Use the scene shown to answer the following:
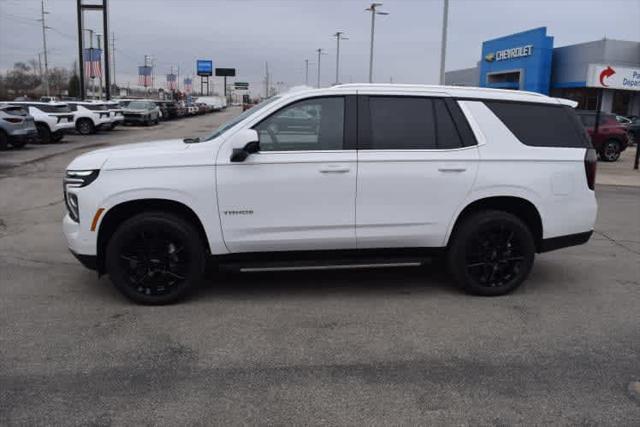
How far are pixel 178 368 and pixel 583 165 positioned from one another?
4.07 m

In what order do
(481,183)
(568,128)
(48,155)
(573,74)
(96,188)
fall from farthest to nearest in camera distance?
(573,74), (48,155), (568,128), (481,183), (96,188)

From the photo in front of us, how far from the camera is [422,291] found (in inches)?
229

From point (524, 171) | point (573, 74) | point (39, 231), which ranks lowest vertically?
point (39, 231)

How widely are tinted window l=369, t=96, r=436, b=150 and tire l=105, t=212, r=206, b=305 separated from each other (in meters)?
1.79

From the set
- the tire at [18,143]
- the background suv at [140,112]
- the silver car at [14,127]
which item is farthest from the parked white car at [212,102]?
the silver car at [14,127]

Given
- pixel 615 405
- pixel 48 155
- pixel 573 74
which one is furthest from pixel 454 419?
pixel 573 74

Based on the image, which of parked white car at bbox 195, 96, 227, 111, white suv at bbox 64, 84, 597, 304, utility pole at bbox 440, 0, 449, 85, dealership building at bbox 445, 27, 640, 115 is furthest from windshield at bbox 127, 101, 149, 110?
parked white car at bbox 195, 96, 227, 111

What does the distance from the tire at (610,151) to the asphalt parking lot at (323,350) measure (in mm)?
16145

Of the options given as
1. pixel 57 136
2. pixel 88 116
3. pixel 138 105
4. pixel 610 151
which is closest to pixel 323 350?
pixel 610 151

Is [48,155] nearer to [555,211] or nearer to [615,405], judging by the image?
[555,211]

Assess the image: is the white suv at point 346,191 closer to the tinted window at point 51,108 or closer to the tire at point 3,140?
the tire at point 3,140

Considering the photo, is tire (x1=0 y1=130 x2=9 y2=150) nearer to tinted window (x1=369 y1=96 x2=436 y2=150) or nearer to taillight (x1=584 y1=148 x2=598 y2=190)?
tinted window (x1=369 y1=96 x2=436 y2=150)

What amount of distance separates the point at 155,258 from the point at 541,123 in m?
3.76

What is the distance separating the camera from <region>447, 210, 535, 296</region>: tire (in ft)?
18.0
